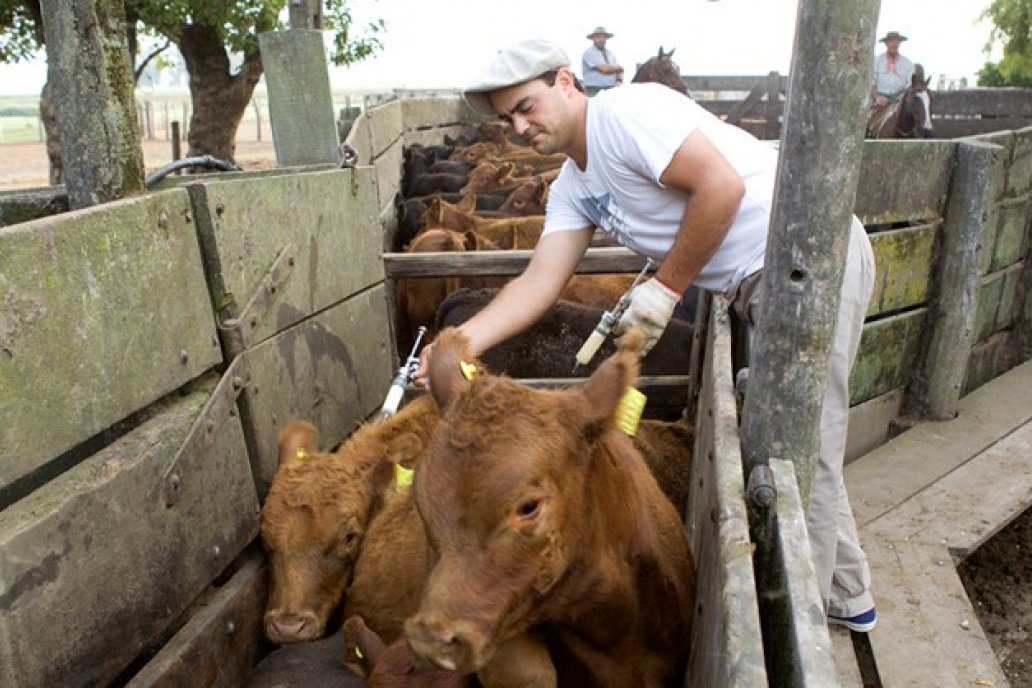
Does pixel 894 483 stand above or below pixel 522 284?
below

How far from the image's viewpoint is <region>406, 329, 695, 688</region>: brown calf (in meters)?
2.20

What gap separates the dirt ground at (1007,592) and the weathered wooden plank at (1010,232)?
2.09 metres

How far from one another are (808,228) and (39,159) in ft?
136

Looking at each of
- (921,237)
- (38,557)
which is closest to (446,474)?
(38,557)

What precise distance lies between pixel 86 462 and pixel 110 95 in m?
1.34

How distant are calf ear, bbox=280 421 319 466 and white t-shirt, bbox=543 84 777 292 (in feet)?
5.04

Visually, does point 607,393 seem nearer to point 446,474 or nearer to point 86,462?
point 446,474

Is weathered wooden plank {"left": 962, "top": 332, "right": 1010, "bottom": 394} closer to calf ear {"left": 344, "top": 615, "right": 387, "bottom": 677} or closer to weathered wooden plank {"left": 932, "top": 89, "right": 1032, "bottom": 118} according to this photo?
calf ear {"left": 344, "top": 615, "right": 387, "bottom": 677}

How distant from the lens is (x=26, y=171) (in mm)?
32531

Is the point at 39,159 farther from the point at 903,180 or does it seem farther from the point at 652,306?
the point at 652,306

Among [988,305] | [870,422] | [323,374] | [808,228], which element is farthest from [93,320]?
[988,305]

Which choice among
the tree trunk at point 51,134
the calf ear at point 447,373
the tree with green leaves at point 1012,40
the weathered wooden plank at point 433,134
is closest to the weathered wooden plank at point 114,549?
the calf ear at point 447,373

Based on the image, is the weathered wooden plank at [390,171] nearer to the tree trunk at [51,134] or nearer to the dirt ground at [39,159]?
the tree trunk at [51,134]

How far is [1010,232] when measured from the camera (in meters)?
7.16
